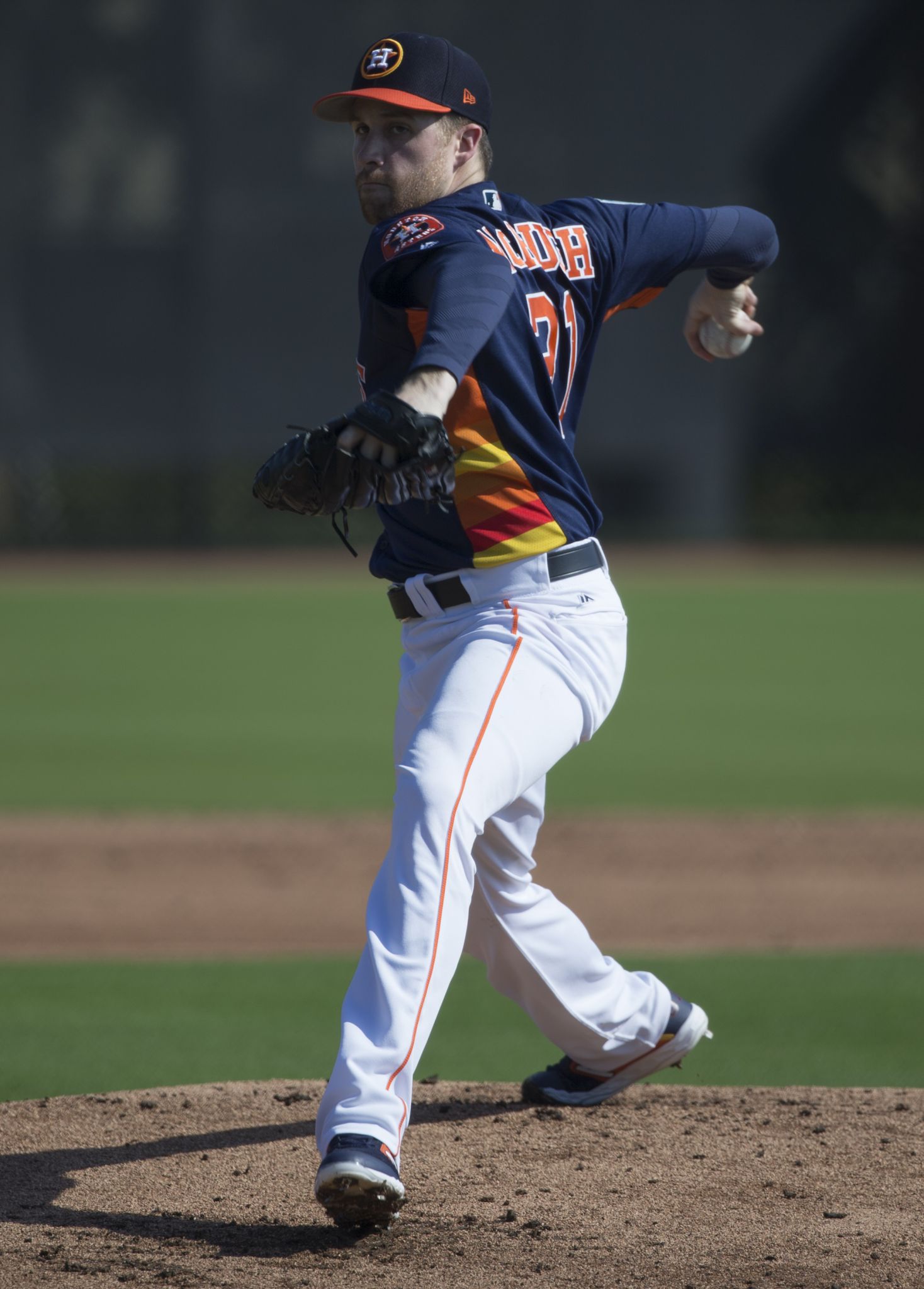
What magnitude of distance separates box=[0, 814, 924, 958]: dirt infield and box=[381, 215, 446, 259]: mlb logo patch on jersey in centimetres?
344

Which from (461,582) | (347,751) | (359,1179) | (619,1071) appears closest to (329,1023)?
(619,1071)

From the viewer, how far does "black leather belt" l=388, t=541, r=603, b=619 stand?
297 cm

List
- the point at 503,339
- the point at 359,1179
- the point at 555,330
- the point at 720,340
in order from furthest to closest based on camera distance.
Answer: the point at 720,340 < the point at 555,330 < the point at 503,339 < the point at 359,1179

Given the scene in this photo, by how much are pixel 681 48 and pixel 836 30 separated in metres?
3.80

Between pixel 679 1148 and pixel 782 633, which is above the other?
pixel 679 1148

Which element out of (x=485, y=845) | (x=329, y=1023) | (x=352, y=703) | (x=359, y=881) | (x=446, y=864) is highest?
(x=446, y=864)

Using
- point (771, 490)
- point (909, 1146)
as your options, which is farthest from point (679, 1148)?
point (771, 490)

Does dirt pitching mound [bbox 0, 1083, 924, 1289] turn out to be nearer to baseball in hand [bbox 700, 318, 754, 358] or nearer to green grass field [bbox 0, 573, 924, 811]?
baseball in hand [bbox 700, 318, 754, 358]

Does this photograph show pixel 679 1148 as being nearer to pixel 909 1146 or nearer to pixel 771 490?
pixel 909 1146

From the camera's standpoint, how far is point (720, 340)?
3572mm

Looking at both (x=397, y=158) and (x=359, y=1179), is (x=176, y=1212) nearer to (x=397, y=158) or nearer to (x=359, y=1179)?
(x=359, y=1179)

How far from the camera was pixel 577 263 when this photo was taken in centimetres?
308

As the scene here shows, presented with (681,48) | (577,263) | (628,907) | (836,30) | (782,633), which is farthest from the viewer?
(836,30)

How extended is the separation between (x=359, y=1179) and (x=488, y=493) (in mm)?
1252
